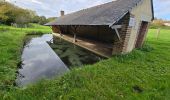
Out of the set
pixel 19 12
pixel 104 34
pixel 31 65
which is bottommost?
pixel 31 65

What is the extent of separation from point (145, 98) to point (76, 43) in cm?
1021

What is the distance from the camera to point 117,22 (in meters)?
7.77

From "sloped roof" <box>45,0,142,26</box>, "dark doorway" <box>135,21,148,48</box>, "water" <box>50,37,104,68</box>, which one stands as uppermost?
"sloped roof" <box>45,0,142,26</box>

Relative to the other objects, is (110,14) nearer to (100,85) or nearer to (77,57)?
(77,57)

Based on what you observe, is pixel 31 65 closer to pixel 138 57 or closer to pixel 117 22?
pixel 117 22

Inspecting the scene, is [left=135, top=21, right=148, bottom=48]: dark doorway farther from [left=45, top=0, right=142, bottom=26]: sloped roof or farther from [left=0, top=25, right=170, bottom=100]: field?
[left=0, top=25, right=170, bottom=100]: field

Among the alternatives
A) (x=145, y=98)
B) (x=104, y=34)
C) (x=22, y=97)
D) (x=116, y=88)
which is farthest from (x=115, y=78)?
(x=104, y=34)

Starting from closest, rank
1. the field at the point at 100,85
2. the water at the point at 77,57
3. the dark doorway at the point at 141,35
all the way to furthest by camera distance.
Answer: the field at the point at 100,85 → the water at the point at 77,57 → the dark doorway at the point at 141,35

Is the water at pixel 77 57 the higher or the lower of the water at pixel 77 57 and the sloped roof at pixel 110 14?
the lower

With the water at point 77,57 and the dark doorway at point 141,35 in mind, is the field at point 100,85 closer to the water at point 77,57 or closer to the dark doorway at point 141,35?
the water at point 77,57

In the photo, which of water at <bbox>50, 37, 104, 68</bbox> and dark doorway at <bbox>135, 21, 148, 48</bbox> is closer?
water at <bbox>50, 37, 104, 68</bbox>

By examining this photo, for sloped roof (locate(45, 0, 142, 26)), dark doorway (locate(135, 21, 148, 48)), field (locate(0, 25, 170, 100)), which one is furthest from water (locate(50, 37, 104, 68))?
dark doorway (locate(135, 21, 148, 48))

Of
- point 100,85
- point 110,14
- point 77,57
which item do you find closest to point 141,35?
point 110,14

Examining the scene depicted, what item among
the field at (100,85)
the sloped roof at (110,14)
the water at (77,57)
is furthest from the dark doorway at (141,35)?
the field at (100,85)
